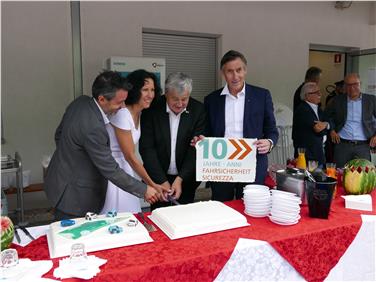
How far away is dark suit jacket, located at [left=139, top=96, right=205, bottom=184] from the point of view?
2281 millimetres

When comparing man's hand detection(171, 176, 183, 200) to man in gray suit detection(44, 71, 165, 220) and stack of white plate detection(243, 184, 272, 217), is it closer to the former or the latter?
man in gray suit detection(44, 71, 165, 220)

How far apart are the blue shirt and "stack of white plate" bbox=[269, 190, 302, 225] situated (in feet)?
9.57

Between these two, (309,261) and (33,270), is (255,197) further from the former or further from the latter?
(33,270)

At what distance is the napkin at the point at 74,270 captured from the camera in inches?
44.6

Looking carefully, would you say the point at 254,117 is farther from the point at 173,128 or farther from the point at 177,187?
the point at 177,187

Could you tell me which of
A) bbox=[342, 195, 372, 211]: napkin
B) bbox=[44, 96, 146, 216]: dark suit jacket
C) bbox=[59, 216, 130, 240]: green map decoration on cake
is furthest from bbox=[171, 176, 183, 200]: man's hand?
bbox=[342, 195, 372, 211]: napkin

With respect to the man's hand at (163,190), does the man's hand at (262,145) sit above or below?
above

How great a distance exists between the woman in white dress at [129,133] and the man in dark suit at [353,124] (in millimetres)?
2854

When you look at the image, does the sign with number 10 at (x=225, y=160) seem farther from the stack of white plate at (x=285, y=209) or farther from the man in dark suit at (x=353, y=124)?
the man in dark suit at (x=353, y=124)

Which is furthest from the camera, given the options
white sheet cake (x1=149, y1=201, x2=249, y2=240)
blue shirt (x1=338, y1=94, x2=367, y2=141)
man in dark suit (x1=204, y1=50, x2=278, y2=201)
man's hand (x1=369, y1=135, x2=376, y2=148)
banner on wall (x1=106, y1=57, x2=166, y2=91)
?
banner on wall (x1=106, y1=57, x2=166, y2=91)

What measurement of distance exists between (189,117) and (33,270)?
138 cm

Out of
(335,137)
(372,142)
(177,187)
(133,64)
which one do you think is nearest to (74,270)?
(177,187)

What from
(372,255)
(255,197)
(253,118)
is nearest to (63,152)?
(255,197)

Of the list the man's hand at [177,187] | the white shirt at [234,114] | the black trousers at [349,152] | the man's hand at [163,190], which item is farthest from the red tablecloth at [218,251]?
the black trousers at [349,152]
